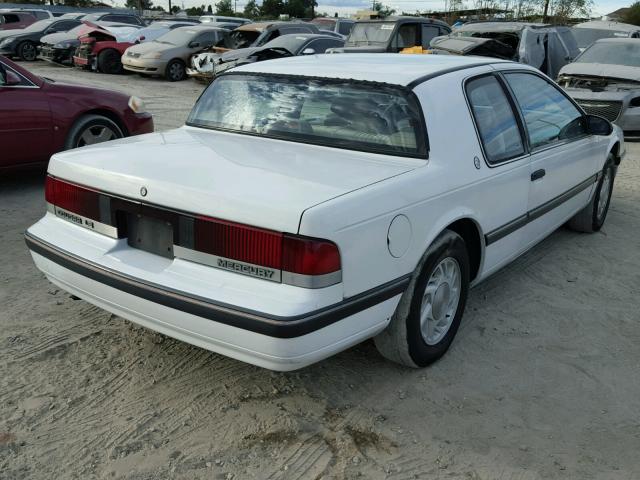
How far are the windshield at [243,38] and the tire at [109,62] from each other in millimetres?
3669

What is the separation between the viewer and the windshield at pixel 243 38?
706 inches

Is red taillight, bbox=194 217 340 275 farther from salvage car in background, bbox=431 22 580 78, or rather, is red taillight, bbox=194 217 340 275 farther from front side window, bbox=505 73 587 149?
salvage car in background, bbox=431 22 580 78

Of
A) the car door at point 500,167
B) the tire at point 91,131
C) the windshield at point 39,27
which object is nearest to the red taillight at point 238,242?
the car door at point 500,167

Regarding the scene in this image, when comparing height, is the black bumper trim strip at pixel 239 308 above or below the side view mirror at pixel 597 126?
below

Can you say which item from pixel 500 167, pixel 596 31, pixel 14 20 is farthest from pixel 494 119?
pixel 14 20

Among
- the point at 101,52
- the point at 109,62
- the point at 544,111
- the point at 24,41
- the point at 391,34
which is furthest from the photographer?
the point at 24,41

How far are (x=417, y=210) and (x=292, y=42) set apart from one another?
44.0 ft

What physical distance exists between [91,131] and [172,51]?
11.9 metres

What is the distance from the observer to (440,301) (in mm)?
3342

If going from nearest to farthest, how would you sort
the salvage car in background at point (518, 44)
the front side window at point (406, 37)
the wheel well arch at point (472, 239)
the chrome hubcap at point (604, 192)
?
the wheel well arch at point (472, 239), the chrome hubcap at point (604, 192), the salvage car in background at point (518, 44), the front side window at point (406, 37)

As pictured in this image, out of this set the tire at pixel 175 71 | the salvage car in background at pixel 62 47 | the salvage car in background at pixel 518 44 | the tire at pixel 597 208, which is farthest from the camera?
the salvage car in background at pixel 62 47

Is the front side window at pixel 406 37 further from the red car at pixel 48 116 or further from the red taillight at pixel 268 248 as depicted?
the red taillight at pixel 268 248

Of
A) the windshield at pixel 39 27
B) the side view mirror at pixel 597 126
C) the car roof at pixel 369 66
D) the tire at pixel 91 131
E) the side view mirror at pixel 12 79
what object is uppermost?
the car roof at pixel 369 66

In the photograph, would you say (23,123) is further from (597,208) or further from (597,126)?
(597,208)
